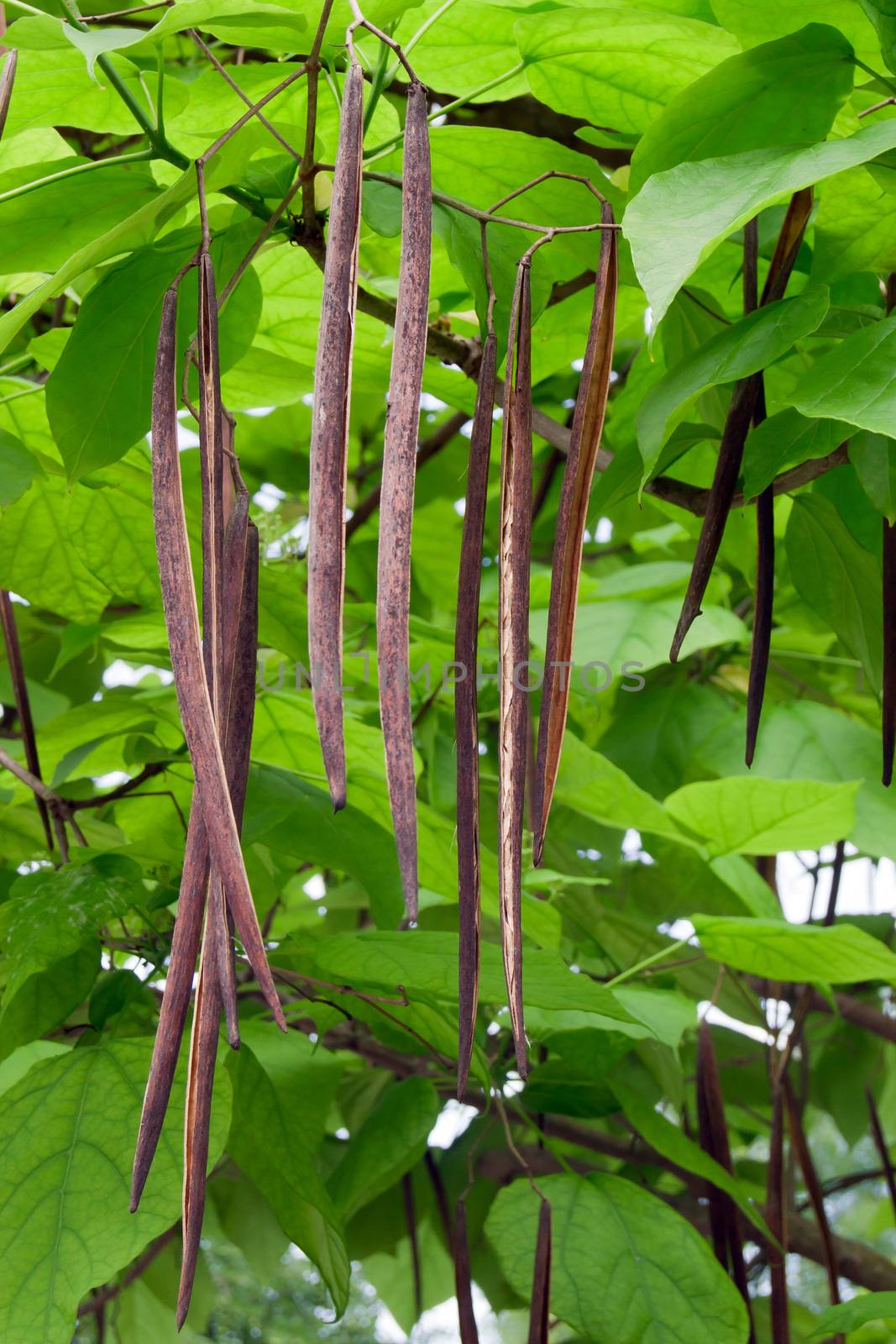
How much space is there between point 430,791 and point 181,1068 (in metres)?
0.28

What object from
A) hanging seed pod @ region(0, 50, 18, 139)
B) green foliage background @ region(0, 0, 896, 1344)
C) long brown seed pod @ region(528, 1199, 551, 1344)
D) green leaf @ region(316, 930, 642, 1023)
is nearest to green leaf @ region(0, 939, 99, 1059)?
green foliage background @ region(0, 0, 896, 1344)

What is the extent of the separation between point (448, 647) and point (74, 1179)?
1.13 ft

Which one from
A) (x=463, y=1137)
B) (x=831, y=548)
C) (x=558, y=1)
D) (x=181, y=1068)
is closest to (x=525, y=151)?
(x=558, y=1)

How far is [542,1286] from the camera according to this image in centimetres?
49

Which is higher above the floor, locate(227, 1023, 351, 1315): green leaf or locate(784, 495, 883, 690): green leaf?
locate(784, 495, 883, 690): green leaf

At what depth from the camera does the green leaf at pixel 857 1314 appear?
499 millimetres

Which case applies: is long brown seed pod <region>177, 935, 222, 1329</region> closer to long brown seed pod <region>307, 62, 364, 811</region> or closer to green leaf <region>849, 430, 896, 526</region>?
long brown seed pod <region>307, 62, 364, 811</region>

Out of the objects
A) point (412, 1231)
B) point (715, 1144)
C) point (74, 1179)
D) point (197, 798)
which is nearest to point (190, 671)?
point (197, 798)

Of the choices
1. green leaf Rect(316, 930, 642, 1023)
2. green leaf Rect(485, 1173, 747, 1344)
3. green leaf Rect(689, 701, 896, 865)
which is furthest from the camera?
green leaf Rect(689, 701, 896, 865)

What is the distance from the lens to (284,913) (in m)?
1.01

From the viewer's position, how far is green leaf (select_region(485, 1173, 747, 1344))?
0.54 m

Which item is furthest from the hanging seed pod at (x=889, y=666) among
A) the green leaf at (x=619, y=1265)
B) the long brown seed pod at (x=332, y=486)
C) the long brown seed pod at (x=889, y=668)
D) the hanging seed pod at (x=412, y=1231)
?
the hanging seed pod at (x=412, y=1231)

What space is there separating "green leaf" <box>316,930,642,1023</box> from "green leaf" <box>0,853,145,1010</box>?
0.09 m

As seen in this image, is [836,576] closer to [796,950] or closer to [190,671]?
[796,950]
